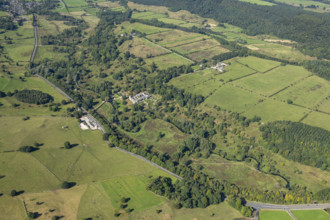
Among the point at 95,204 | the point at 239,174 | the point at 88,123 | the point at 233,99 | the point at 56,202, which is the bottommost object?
the point at 95,204

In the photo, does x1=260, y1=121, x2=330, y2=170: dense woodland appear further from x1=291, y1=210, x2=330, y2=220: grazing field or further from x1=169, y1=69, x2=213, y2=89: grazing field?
x1=169, y1=69, x2=213, y2=89: grazing field

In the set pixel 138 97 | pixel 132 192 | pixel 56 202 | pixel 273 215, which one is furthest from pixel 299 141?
pixel 56 202

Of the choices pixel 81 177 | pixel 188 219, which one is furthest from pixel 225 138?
pixel 81 177

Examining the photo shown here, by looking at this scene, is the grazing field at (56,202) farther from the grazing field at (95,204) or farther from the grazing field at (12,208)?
the grazing field at (12,208)

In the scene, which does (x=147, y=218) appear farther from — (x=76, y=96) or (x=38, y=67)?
(x=38, y=67)

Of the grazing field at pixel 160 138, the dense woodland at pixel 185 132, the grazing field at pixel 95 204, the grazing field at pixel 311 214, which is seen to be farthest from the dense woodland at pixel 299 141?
the grazing field at pixel 95 204

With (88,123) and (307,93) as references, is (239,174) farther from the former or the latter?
(307,93)
